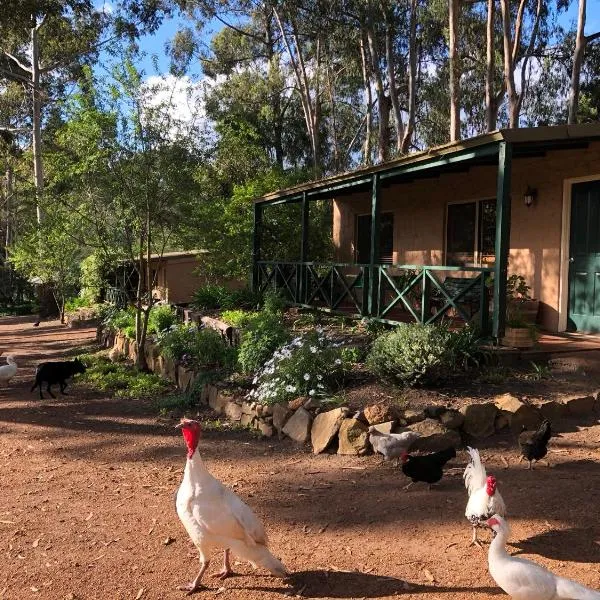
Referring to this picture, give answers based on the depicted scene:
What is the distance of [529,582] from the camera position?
2.88 meters

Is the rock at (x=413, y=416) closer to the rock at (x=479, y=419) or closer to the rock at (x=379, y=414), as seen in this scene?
the rock at (x=379, y=414)

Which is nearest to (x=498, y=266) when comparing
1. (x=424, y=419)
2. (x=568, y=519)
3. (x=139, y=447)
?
(x=424, y=419)

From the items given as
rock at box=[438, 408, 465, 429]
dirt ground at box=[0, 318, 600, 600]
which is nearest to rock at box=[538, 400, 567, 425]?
dirt ground at box=[0, 318, 600, 600]

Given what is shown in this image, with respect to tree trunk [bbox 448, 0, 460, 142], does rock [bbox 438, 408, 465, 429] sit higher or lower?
lower

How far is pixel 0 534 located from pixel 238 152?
21904 millimetres

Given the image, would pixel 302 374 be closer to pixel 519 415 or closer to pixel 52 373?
pixel 519 415

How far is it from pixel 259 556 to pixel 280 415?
3217mm

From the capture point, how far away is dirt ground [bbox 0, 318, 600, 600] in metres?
3.57

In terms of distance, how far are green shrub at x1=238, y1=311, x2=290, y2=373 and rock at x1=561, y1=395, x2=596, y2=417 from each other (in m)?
3.43

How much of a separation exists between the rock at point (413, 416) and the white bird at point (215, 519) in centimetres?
268

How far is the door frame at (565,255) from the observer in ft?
28.8

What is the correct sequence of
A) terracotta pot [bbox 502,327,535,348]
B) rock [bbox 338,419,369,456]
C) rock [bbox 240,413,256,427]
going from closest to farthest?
rock [bbox 338,419,369,456]
rock [bbox 240,413,256,427]
terracotta pot [bbox 502,327,535,348]

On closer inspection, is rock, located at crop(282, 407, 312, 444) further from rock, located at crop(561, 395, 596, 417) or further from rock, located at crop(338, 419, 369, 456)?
rock, located at crop(561, 395, 596, 417)

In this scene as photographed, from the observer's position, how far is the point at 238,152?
2497 centimetres
